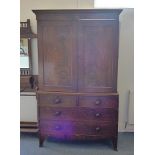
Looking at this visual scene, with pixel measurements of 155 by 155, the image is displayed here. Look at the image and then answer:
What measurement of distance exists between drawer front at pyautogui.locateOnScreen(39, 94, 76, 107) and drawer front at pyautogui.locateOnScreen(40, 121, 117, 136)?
244 mm

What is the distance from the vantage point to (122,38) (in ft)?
11.7

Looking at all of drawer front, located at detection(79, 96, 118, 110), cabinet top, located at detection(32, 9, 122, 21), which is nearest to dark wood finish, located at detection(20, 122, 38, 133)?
drawer front, located at detection(79, 96, 118, 110)

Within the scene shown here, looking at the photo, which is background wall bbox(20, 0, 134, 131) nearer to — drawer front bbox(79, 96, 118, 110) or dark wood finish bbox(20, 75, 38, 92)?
dark wood finish bbox(20, 75, 38, 92)

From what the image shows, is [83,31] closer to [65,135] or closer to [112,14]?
[112,14]

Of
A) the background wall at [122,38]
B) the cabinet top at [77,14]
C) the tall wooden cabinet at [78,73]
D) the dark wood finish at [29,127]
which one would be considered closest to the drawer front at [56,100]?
the tall wooden cabinet at [78,73]

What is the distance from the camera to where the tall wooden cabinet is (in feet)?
9.78

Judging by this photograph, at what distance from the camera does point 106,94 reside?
3.01m

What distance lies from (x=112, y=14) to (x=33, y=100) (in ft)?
5.76

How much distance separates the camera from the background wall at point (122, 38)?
3.53 m

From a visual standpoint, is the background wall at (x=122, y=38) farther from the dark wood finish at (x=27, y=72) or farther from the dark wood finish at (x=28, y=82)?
the dark wood finish at (x=28, y=82)

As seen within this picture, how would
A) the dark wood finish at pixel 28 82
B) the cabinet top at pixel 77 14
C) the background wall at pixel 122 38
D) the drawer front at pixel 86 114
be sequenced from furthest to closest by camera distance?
the dark wood finish at pixel 28 82, the background wall at pixel 122 38, the drawer front at pixel 86 114, the cabinet top at pixel 77 14

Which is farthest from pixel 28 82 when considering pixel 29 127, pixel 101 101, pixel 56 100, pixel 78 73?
pixel 101 101

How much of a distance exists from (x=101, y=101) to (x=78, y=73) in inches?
18.8

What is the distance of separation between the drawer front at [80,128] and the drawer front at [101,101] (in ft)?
0.81
